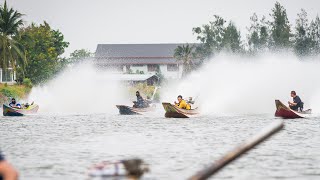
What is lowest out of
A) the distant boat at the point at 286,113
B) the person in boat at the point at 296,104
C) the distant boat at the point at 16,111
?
the distant boat at the point at 16,111

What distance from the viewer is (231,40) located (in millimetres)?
127688

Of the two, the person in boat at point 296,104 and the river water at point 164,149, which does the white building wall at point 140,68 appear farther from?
the river water at point 164,149

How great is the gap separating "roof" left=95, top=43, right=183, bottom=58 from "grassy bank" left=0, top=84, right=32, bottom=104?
90.1 meters

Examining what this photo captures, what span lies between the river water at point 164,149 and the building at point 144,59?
132m

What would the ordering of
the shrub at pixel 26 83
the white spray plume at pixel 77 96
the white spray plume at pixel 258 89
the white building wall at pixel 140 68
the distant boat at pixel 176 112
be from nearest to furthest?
1. the distant boat at pixel 176 112
2. the white spray plume at pixel 258 89
3. the white spray plume at pixel 77 96
4. the shrub at pixel 26 83
5. the white building wall at pixel 140 68

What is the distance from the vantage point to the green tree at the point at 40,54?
97.8 m

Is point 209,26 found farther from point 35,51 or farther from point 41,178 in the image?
point 41,178

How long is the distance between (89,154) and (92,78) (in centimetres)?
7849

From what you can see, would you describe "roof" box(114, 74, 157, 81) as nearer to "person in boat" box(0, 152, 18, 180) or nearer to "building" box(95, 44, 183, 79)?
"building" box(95, 44, 183, 79)

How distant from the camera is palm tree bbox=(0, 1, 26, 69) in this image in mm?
81262

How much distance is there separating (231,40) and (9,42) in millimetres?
55793

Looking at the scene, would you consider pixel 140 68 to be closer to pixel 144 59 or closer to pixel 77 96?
pixel 144 59

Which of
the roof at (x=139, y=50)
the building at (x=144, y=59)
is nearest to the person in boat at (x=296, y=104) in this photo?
the building at (x=144, y=59)

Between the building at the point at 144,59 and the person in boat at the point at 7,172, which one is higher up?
the building at the point at 144,59
